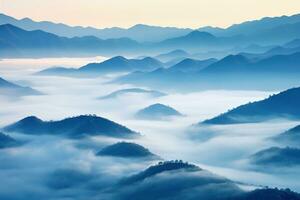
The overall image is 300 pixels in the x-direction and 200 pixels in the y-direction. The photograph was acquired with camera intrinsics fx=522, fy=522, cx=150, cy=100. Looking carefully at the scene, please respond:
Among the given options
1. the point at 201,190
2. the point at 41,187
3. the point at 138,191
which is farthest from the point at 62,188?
the point at 201,190

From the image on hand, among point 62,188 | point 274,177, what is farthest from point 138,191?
point 274,177

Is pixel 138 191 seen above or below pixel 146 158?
below

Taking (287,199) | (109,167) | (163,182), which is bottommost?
(287,199)

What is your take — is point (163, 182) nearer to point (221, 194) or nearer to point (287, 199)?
point (221, 194)

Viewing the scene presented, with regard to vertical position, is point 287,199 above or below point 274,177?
below

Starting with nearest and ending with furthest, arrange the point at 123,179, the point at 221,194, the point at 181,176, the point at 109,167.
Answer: the point at 221,194 < the point at 181,176 < the point at 123,179 < the point at 109,167

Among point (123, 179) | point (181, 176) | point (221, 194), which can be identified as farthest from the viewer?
point (123, 179)

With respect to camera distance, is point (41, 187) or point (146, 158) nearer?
point (41, 187)

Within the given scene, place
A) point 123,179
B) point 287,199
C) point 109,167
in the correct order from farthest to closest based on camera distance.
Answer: point 109,167, point 123,179, point 287,199

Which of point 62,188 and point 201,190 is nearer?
point 201,190

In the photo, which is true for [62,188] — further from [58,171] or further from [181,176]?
[181,176]
